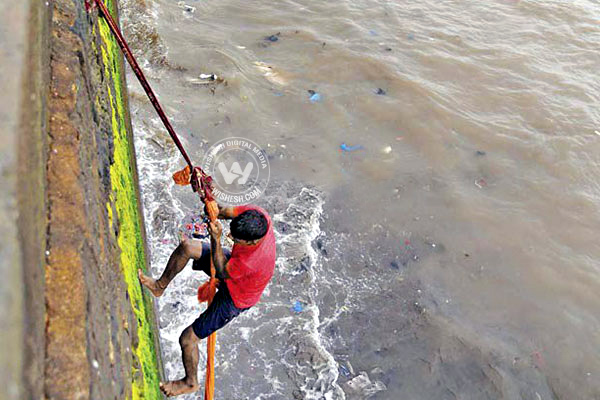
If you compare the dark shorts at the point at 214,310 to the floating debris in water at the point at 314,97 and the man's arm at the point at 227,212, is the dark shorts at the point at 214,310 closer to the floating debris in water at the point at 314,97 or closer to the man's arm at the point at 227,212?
the man's arm at the point at 227,212

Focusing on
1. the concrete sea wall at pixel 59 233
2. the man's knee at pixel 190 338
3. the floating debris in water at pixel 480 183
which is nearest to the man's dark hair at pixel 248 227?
the concrete sea wall at pixel 59 233

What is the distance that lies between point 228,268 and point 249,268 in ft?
0.40

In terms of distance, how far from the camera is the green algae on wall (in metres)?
2.44

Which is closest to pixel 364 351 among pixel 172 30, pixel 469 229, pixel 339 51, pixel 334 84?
pixel 469 229

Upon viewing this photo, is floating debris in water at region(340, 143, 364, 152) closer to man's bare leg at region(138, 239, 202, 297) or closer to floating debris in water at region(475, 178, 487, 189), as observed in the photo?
floating debris in water at region(475, 178, 487, 189)

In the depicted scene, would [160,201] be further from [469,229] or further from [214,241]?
[469,229]

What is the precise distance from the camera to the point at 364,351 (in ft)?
12.5

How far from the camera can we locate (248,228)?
2.44 metres

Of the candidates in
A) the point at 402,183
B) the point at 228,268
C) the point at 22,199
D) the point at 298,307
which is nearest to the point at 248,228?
the point at 228,268

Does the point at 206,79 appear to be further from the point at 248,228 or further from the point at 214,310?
the point at 248,228

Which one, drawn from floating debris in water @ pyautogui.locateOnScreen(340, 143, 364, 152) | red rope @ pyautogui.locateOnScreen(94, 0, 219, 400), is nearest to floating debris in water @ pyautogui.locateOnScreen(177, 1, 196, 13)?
floating debris in water @ pyautogui.locateOnScreen(340, 143, 364, 152)

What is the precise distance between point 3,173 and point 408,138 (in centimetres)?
467

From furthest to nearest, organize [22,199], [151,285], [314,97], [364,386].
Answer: [314,97]
[364,386]
[151,285]
[22,199]

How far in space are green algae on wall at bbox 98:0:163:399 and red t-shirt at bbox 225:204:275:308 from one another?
52cm
